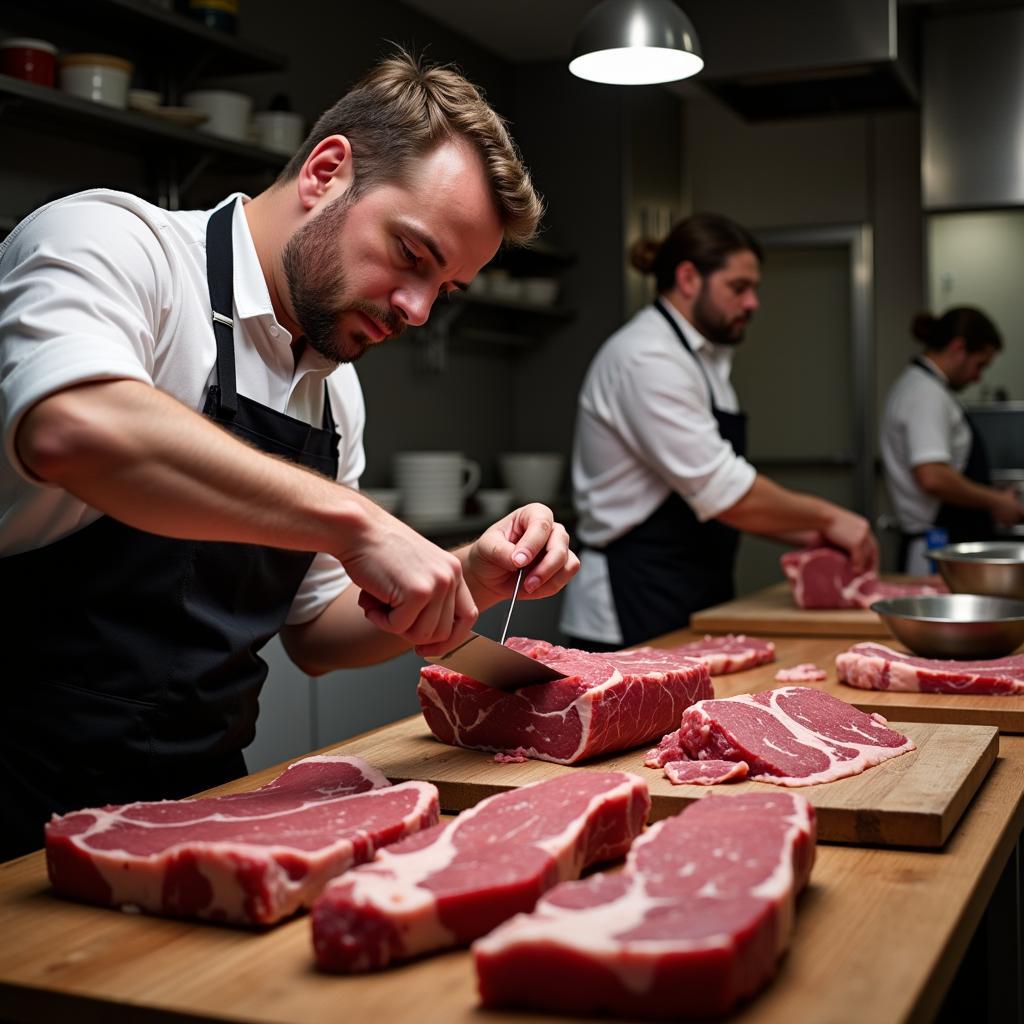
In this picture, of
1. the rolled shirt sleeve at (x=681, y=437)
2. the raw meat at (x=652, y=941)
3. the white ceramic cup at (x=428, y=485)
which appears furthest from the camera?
the white ceramic cup at (x=428, y=485)

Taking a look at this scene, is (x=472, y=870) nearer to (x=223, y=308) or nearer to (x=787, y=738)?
(x=787, y=738)

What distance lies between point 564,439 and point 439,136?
183 inches

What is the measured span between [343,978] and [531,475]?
15.6 ft

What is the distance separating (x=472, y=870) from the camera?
1.10 m

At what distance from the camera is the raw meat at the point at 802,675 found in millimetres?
2295

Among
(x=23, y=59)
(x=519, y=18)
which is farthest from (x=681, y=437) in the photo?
(x=519, y=18)

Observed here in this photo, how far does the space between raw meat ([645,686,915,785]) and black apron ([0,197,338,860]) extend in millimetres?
611

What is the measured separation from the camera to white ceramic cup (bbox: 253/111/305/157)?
3.98m

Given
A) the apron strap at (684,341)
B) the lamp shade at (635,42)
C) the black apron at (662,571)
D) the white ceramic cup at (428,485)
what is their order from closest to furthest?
the lamp shade at (635,42) → the black apron at (662,571) → the apron strap at (684,341) → the white ceramic cup at (428,485)

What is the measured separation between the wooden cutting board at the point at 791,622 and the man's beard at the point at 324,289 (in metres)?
1.50

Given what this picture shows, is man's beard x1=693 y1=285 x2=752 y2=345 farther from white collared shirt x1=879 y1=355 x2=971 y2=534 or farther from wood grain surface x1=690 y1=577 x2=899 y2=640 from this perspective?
white collared shirt x1=879 y1=355 x2=971 y2=534

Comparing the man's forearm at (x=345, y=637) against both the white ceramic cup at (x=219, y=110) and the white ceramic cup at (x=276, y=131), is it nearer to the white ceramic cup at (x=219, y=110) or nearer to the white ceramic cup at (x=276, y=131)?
the white ceramic cup at (x=219, y=110)

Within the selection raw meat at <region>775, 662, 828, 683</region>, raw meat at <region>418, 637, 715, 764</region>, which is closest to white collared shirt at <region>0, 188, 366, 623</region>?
raw meat at <region>418, 637, 715, 764</region>

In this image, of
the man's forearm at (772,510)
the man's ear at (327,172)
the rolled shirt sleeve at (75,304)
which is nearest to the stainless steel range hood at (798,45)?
the man's forearm at (772,510)
